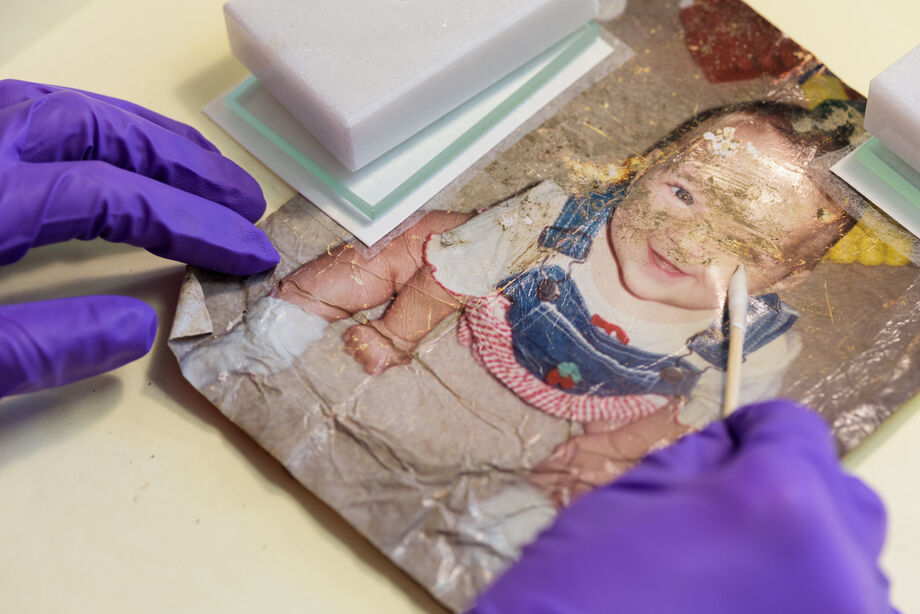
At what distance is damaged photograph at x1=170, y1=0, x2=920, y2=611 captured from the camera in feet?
3.43

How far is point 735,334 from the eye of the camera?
1111 mm

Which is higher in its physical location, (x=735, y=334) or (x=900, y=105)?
(x=900, y=105)

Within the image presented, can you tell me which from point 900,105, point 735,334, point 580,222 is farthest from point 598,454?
point 900,105

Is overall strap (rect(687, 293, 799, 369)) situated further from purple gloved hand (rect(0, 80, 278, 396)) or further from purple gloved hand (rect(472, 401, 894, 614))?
purple gloved hand (rect(0, 80, 278, 396))

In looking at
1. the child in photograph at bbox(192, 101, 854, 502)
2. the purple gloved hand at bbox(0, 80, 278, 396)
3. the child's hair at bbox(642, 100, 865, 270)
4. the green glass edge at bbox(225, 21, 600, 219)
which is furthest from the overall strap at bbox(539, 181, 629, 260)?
the purple gloved hand at bbox(0, 80, 278, 396)

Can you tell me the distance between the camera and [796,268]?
1.20 meters

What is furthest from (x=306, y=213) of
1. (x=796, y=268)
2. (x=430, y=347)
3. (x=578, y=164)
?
(x=796, y=268)

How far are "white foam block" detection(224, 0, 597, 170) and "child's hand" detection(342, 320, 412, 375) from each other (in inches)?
11.5

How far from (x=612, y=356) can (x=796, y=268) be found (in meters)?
0.34

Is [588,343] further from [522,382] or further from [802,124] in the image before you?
[802,124]

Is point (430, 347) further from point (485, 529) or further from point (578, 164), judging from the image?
point (578, 164)

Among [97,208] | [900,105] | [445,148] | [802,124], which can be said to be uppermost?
[900,105]

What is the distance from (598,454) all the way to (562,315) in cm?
23

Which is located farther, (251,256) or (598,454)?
(251,256)
